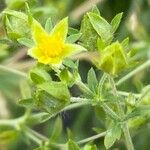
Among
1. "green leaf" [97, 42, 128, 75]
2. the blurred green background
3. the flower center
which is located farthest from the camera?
the blurred green background

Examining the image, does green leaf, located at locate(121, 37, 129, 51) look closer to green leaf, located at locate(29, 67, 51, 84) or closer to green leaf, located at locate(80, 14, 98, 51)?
green leaf, located at locate(80, 14, 98, 51)

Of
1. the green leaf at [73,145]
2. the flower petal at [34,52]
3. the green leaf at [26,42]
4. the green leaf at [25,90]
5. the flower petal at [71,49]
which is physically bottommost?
the green leaf at [73,145]

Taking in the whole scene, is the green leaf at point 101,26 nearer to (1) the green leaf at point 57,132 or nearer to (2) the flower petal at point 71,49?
(2) the flower petal at point 71,49

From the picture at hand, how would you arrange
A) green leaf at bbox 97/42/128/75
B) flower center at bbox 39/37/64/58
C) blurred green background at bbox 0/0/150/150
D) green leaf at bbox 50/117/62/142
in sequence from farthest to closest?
→ blurred green background at bbox 0/0/150/150 < green leaf at bbox 50/117/62/142 < flower center at bbox 39/37/64/58 < green leaf at bbox 97/42/128/75

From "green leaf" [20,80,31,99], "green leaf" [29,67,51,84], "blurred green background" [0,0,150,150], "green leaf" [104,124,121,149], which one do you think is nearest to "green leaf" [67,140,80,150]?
Answer: "green leaf" [104,124,121,149]

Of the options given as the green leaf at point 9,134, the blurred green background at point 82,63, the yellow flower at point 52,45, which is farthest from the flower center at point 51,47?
the blurred green background at point 82,63

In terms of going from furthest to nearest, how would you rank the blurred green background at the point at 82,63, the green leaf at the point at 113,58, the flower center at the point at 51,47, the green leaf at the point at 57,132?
the blurred green background at the point at 82,63 → the green leaf at the point at 57,132 → the flower center at the point at 51,47 → the green leaf at the point at 113,58
